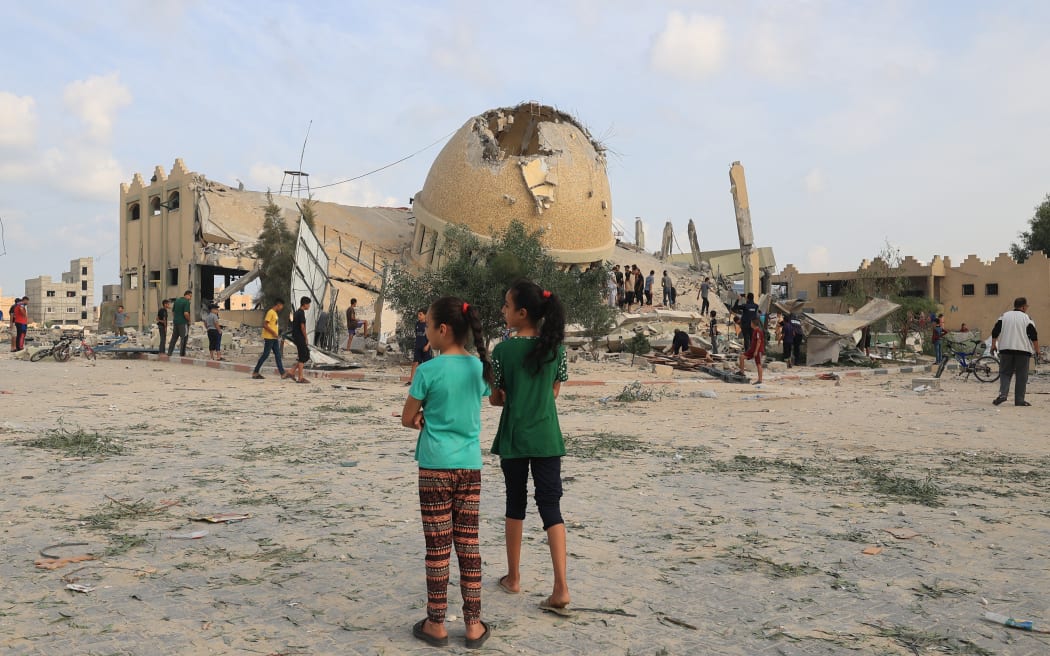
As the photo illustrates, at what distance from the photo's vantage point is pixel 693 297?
1331 inches

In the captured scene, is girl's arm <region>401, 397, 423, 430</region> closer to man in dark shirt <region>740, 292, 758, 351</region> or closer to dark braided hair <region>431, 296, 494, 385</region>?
dark braided hair <region>431, 296, 494, 385</region>

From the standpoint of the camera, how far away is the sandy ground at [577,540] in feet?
10.1

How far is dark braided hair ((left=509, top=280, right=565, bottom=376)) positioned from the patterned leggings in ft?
1.83

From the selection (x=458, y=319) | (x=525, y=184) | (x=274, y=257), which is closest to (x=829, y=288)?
(x=525, y=184)

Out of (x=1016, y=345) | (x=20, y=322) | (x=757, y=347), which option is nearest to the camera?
(x=1016, y=345)

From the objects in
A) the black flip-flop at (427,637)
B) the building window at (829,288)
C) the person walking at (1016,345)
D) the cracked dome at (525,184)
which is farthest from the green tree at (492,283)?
the building window at (829,288)

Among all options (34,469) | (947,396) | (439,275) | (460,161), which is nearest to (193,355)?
(439,275)

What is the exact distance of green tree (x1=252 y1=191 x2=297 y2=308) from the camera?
90.1 feet

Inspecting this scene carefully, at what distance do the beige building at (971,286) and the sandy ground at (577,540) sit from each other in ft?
113

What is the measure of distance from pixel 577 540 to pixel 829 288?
4450 cm

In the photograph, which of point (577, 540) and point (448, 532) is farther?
point (577, 540)

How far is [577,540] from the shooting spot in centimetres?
439

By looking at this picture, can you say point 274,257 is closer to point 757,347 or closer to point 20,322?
point 20,322

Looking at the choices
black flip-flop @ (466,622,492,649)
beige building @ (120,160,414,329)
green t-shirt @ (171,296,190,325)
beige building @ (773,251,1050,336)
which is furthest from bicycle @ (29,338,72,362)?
beige building @ (773,251,1050,336)
